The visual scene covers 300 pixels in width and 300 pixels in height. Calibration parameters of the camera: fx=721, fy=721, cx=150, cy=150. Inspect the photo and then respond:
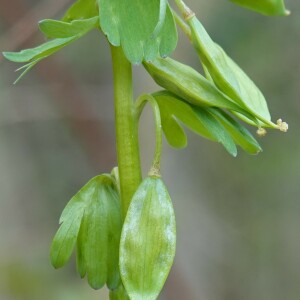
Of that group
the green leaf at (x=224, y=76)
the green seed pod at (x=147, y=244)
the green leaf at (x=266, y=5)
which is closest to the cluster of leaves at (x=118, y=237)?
the green seed pod at (x=147, y=244)

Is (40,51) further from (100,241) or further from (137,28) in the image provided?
(100,241)

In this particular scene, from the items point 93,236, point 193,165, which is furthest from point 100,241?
point 193,165

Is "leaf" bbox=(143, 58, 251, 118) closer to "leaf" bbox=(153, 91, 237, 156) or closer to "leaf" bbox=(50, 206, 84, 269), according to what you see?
"leaf" bbox=(153, 91, 237, 156)

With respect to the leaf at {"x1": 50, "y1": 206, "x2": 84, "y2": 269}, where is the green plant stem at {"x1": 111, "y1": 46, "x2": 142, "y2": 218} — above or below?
above

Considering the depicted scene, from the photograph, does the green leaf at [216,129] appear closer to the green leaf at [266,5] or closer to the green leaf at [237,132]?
the green leaf at [237,132]

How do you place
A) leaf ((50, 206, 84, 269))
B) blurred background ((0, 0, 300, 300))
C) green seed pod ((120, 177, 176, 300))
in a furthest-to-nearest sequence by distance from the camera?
blurred background ((0, 0, 300, 300))
leaf ((50, 206, 84, 269))
green seed pod ((120, 177, 176, 300))

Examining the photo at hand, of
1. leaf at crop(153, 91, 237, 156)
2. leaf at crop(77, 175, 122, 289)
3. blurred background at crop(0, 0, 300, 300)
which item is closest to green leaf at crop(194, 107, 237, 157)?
leaf at crop(153, 91, 237, 156)
